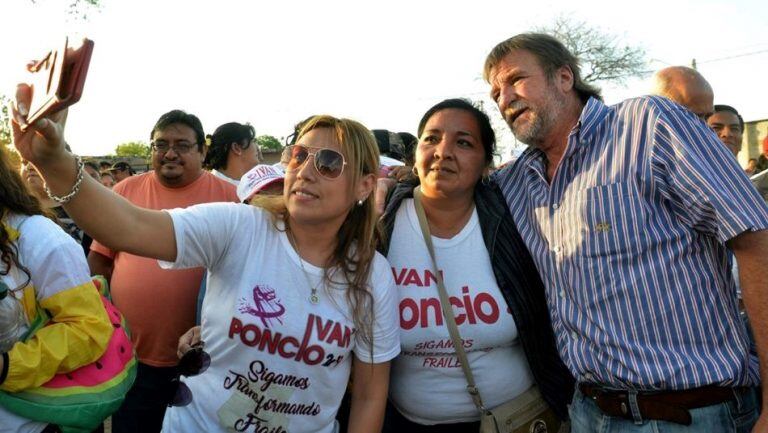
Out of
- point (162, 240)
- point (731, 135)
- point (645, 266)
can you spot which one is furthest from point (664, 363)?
point (731, 135)

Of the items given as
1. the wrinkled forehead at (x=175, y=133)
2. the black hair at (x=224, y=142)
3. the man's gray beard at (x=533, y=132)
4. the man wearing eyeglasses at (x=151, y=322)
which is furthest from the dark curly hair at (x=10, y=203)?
the black hair at (x=224, y=142)

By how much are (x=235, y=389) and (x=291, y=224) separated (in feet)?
2.06

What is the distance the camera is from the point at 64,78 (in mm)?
1244

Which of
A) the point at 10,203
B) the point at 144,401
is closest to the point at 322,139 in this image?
the point at 10,203

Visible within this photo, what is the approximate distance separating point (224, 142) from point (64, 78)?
12.9ft

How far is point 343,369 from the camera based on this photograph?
2229 mm

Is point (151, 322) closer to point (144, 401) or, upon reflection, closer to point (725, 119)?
point (144, 401)

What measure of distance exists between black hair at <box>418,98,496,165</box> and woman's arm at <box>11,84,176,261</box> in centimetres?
139

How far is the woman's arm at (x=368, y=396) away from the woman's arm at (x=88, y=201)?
2.84ft

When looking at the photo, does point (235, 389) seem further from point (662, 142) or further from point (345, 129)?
point (662, 142)

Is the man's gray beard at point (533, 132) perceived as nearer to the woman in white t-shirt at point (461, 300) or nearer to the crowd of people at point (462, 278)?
the crowd of people at point (462, 278)

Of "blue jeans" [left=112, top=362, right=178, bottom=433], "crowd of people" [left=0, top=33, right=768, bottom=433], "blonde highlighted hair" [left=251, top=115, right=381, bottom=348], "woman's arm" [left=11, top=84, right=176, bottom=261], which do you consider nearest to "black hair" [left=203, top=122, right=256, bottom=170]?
"blue jeans" [left=112, top=362, right=178, bottom=433]

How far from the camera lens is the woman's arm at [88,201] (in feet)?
4.69

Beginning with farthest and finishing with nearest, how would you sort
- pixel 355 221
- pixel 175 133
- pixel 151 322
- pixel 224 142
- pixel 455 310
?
pixel 224 142 → pixel 175 133 → pixel 151 322 → pixel 455 310 → pixel 355 221
